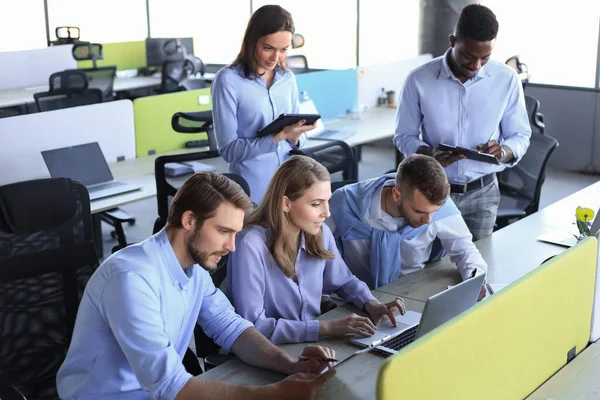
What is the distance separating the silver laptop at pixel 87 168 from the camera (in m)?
4.06

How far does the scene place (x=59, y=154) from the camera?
411 centimetres

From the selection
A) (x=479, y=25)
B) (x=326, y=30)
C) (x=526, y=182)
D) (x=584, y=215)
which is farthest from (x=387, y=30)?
(x=584, y=215)

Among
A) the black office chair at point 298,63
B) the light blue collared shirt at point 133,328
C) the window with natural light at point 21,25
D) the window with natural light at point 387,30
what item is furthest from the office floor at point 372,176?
the window with natural light at point 21,25

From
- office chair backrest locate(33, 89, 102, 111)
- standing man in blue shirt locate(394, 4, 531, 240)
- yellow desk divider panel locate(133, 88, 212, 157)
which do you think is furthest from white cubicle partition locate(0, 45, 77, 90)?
standing man in blue shirt locate(394, 4, 531, 240)

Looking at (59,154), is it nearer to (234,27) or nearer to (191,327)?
(191,327)

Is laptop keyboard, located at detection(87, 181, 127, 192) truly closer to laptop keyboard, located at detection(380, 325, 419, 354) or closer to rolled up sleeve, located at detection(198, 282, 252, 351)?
rolled up sleeve, located at detection(198, 282, 252, 351)

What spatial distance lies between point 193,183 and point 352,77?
14.5 feet

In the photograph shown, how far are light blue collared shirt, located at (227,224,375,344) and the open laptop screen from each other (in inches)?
77.3

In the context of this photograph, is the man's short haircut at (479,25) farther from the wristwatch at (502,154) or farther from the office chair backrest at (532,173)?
the office chair backrest at (532,173)

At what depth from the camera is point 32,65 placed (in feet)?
25.6

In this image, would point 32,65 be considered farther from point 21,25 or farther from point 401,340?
point 401,340

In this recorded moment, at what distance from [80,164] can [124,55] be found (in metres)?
4.93

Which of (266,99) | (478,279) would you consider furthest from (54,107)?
(478,279)

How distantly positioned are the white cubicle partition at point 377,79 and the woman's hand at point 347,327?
13.8 ft
